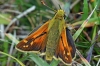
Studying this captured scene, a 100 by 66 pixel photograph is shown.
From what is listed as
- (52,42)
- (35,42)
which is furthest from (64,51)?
(35,42)

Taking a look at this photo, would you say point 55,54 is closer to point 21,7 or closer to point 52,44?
point 52,44

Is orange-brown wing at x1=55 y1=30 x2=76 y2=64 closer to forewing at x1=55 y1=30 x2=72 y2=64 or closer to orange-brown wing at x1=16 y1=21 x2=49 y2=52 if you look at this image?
forewing at x1=55 y1=30 x2=72 y2=64

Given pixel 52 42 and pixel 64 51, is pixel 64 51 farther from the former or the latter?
pixel 52 42

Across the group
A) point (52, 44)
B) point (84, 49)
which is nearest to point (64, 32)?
point (52, 44)

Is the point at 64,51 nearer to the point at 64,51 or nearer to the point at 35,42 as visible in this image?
the point at 64,51

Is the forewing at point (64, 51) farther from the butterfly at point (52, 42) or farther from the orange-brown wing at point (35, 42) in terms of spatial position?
the orange-brown wing at point (35, 42)

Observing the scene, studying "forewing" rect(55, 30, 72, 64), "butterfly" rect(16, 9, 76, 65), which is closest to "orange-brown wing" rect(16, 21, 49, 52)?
"butterfly" rect(16, 9, 76, 65)

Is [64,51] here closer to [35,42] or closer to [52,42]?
[52,42]

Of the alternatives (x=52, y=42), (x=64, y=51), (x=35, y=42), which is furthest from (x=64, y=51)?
(x=35, y=42)
